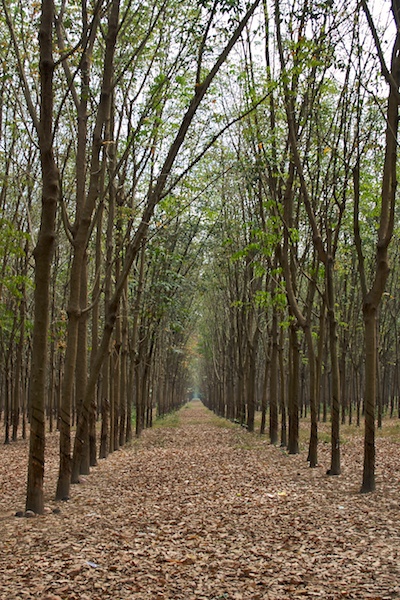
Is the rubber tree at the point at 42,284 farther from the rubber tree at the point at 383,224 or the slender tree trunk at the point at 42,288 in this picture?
the rubber tree at the point at 383,224

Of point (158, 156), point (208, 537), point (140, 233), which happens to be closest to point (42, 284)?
point (140, 233)

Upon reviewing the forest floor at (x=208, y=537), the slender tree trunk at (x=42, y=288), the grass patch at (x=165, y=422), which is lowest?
the grass patch at (x=165, y=422)

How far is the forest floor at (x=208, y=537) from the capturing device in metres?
5.38

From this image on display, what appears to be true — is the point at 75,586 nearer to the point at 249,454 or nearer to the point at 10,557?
the point at 10,557

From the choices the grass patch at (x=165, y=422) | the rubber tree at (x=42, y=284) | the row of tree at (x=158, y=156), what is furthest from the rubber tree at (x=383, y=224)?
the grass patch at (x=165, y=422)

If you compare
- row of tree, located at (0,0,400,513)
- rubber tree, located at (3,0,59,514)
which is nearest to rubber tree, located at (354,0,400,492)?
row of tree, located at (0,0,400,513)

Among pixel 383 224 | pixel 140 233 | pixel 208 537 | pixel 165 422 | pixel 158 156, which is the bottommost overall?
pixel 165 422

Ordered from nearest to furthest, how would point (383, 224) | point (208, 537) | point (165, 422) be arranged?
point (208, 537)
point (383, 224)
point (165, 422)

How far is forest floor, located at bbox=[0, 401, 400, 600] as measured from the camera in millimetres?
5383

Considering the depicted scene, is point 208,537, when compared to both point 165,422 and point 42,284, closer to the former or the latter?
point 42,284

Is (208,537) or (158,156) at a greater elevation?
(158,156)

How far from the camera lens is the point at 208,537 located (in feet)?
23.6

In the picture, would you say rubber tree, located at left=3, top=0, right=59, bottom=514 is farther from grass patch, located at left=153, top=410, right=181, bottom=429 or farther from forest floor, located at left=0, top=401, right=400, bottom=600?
grass patch, located at left=153, top=410, right=181, bottom=429

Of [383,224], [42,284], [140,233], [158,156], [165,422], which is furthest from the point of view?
[165,422]
